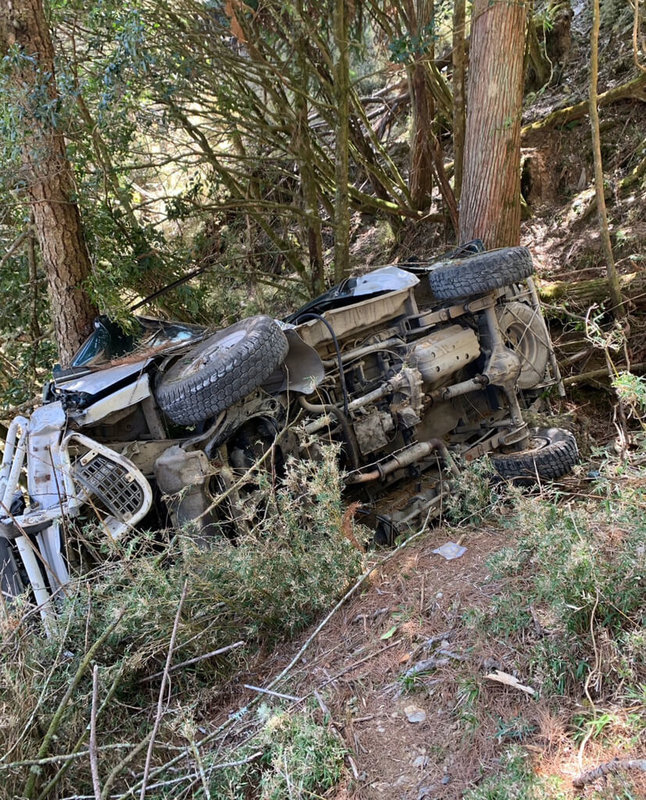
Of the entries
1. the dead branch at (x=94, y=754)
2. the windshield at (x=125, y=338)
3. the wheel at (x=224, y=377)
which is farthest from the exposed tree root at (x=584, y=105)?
the dead branch at (x=94, y=754)

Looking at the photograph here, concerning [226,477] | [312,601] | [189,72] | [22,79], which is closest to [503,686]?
[312,601]

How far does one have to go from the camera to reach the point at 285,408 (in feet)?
13.9

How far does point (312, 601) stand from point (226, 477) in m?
1.03

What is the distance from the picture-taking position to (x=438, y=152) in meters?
8.53

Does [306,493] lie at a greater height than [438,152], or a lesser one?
lesser

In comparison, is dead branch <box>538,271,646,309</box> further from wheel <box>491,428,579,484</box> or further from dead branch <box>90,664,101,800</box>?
dead branch <box>90,664,101,800</box>

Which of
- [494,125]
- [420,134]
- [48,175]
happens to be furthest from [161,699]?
[420,134]

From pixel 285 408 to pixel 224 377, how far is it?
2.32ft

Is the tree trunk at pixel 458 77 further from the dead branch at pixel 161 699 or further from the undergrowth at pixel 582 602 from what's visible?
the dead branch at pixel 161 699

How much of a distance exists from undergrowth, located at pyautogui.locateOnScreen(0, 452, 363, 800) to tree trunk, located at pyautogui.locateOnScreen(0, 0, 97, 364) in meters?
3.09

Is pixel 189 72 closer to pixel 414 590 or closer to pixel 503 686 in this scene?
pixel 414 590

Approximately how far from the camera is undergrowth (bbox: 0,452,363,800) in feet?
7.57

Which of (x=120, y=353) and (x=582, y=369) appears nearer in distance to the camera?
(x=120, y=353)

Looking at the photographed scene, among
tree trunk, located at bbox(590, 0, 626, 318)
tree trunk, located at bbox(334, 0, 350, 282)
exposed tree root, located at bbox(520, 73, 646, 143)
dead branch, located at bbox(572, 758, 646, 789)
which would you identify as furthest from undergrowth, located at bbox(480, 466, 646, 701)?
exposed tree root, located at bbox(520, 73, 646, 143)
